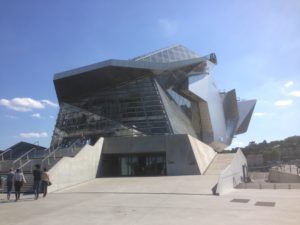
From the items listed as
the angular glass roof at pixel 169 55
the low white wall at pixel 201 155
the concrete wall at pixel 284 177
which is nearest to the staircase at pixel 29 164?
the low white wall at pixel 201 155

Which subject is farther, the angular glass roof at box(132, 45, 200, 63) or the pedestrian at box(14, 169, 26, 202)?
the angular glass roof at box(132, 45, 200, 63)

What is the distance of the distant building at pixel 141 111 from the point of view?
→ 1252 inches

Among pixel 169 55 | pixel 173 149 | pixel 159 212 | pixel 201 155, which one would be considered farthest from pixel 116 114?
pixel 159 212

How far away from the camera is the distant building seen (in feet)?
104

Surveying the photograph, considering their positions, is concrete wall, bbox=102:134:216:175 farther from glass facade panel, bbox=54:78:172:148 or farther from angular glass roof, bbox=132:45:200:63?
angular glass roof, bbox=132:45:200:63

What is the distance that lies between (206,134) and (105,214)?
40304 millimetres

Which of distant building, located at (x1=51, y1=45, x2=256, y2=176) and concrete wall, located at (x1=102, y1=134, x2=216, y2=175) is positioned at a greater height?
distant building, located at (x1=51, y1=45, x2=256, y2=176)

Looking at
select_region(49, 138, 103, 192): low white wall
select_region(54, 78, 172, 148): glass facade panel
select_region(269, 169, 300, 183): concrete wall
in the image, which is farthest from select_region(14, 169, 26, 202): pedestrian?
select_region(269, 169, 300, 183): concrete wall

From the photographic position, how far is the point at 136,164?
3412cm

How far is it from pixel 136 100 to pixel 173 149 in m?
12.4

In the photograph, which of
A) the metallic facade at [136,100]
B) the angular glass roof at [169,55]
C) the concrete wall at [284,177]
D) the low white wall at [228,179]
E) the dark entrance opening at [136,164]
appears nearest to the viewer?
the low white wall at [228,179]

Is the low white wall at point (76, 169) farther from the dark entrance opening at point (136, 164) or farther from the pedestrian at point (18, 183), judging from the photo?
the pedestrian at point (18, 183)

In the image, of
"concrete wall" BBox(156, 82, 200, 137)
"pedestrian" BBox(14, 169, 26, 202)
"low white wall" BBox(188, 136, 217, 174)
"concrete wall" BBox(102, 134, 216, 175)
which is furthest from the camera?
"concrete wall" BBox(156, 82, 200, 137)

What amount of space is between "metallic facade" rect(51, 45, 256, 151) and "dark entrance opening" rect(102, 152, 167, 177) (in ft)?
12.1
